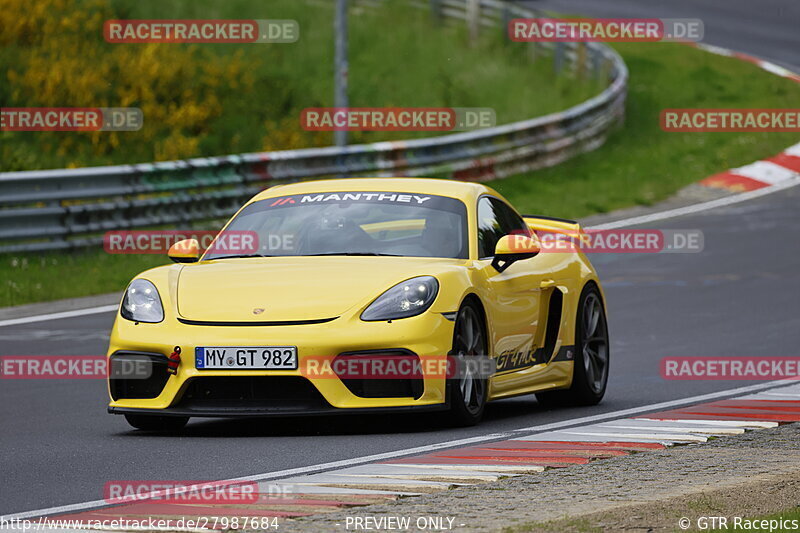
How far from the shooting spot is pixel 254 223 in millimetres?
9836

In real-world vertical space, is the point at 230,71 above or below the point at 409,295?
above

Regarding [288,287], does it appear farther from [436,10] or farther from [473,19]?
[436,10]

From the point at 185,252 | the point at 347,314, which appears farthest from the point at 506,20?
the point at 347,314

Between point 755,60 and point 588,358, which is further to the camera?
point 755,60

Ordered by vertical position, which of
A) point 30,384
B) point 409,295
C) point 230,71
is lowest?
point 30,384

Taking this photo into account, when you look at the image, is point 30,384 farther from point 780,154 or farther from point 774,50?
point 774,50

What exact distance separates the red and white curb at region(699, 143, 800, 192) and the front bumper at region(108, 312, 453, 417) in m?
16.8

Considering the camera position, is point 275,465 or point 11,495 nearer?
point 11,495

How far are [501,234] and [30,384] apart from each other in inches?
132

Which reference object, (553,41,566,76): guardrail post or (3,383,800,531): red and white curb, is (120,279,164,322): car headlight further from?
(553,41,566,76): guardrail post

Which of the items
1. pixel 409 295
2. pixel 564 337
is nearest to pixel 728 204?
pixel 564 337

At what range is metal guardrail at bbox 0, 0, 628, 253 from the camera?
17266 mm

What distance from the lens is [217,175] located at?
19469 mm

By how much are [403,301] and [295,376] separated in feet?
2.22
